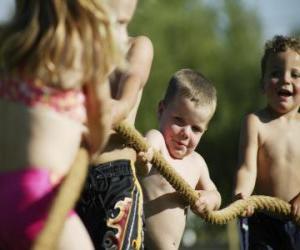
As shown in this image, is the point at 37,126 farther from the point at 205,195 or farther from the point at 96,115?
the point at 205,195

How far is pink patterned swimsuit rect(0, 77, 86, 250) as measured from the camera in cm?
436

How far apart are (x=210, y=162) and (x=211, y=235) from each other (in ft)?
8.94

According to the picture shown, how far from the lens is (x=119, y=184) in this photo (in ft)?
18.5

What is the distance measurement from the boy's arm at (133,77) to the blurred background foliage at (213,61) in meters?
28.5

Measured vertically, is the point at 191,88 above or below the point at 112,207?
above

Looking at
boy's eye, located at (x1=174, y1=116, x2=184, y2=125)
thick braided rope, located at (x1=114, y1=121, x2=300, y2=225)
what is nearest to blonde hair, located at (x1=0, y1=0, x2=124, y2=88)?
thick braided rope, located at (x1=114, y1=121, x2=300, y2=225)

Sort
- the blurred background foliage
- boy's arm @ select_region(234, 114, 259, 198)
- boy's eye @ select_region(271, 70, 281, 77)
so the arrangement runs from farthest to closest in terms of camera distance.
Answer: the blurred background foliage → boy's eye @ select_region(271, 70, 281, 77) → boy's arm @ select_region(234, 114, 259, 198)

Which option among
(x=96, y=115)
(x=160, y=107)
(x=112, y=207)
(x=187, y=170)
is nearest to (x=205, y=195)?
(x=187, y=170)

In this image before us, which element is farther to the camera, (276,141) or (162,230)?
(276,141)

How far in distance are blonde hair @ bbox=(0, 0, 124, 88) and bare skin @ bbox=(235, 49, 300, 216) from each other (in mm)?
2719

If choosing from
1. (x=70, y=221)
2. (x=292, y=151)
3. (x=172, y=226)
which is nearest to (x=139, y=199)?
(x=172, y=226)

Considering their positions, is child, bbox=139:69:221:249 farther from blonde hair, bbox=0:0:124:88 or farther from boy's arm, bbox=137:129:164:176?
blonde hair, bbox=0:0:124:88

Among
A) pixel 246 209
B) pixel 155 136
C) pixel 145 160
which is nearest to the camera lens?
pixel 145 160

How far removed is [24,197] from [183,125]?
227 centimetres
